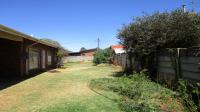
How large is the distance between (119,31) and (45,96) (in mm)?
8321

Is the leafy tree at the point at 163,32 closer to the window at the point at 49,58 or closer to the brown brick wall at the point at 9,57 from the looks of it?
the brown brick wall at the point at 9,57

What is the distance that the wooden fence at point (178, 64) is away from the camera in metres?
9.82

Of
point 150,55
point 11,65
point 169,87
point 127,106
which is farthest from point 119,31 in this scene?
point 127,106

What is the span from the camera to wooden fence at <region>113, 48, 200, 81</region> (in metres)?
9.82

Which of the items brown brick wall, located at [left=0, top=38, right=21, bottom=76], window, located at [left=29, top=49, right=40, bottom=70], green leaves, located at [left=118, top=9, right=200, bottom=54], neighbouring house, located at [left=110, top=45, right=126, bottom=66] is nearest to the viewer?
→ green leaves, located at [left=118, top=9, right=200, bottom=54]

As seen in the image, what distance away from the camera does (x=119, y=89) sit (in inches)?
454

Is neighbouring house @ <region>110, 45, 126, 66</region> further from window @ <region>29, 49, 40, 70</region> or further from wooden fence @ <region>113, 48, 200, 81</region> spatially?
window @ <region>29, 49, 40, 70</region>

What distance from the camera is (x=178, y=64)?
1138 cm

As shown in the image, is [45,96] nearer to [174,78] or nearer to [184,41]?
[174,78]

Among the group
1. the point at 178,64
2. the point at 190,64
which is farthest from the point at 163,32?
the point at 190,64

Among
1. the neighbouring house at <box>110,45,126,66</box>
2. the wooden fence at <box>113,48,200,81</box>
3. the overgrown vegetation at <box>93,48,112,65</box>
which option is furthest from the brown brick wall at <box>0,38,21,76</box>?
the overgrown vegetation at <box>93,48,112,65</box>

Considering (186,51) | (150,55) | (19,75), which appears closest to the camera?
(186,51)

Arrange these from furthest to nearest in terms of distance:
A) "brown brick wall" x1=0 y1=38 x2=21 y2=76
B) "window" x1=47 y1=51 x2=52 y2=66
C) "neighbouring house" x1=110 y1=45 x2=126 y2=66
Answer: "window" x1=47 y1=51 x2=52 y2=66
"neighbouring house" x1=110 y1=45 x2=126 y2=66
"brown brick wall" x1=0 y1=38 x2=21 y2=76

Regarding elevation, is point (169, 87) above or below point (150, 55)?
below
